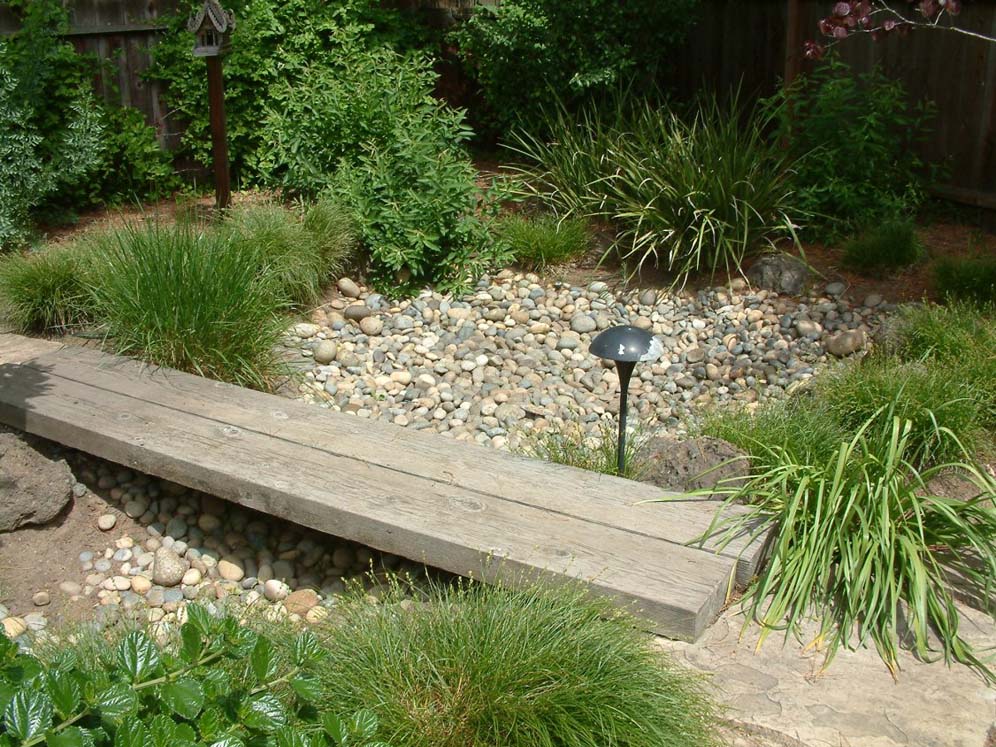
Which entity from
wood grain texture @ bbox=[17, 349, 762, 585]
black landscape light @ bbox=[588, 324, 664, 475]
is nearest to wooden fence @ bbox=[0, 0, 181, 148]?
wood grain texture @ bbox=[17, 349, 762, 585]

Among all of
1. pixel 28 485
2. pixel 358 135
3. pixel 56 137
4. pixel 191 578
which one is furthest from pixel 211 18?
pixel 191 578

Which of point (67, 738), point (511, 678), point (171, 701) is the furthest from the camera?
point (511, 678)

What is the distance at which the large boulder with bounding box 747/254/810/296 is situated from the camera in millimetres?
6285

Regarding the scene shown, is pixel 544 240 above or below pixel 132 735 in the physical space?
above

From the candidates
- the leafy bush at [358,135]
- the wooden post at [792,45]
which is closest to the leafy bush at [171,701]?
the leafy bush at [358,135]

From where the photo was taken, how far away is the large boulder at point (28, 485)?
175 inches

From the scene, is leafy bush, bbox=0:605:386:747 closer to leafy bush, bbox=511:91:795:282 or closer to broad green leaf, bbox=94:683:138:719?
broad green leaf, bbox=94:683:138:719

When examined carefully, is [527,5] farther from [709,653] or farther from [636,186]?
[709,653]

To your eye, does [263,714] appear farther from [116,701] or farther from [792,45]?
[792,45]

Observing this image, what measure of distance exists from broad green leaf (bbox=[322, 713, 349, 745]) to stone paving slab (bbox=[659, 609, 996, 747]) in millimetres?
1189

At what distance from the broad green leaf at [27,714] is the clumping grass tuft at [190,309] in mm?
3013

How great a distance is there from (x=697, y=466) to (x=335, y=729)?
2053 millimetres

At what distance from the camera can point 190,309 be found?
16.7 ft

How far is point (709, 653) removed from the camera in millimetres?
3330
